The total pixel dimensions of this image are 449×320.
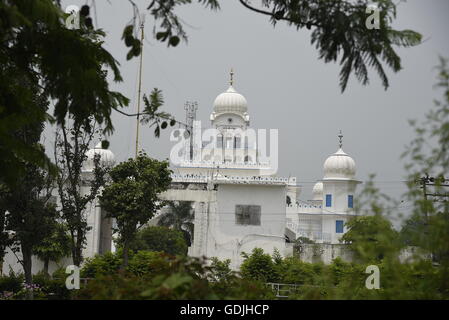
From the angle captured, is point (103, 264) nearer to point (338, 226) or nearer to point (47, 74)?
point (47, 74)

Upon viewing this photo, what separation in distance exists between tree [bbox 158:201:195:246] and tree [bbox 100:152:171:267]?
20.4 metres

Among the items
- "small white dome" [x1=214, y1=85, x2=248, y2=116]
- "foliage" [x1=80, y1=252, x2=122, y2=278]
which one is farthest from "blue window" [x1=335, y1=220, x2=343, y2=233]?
"foliage" [x1=80, y1=252, x2=122, y2=278]

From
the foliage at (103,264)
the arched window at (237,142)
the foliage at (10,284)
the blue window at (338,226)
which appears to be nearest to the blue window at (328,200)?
the blue window at (338,226)

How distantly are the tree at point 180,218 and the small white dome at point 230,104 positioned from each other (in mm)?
8786

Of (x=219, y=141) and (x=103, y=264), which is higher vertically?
(x=219, y=141)

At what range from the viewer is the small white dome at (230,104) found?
5150 cm

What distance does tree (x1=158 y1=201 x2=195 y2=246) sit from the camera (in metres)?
45.6

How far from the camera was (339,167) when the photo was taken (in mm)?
46281

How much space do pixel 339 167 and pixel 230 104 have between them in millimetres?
9962

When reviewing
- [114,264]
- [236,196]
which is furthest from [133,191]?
[236,196]

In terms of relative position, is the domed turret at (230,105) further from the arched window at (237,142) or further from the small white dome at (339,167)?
the small white dome at (339,167)

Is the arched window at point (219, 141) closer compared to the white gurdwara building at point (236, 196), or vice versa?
the white gurdwara building at point (236, 196)
